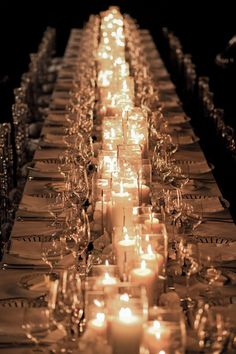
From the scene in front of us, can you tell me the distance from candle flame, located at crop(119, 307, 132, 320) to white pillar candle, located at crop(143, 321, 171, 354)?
0.05 m

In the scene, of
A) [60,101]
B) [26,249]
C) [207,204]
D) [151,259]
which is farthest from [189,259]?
[60,101]

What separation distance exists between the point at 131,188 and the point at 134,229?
686 millimetres

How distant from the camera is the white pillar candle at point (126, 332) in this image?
2.14 metres

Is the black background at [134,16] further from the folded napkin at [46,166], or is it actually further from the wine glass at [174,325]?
the wine glass at [174,325]

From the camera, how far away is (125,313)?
7.09 feet

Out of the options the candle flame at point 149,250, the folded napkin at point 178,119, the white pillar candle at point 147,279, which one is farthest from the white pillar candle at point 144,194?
the folded napkin at point 178,119

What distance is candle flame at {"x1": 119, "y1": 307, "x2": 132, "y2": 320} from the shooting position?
2.14 m

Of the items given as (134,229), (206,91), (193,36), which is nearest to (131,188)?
(134,229)

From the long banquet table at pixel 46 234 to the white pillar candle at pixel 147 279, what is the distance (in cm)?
19

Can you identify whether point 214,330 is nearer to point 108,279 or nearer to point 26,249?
point 108,279

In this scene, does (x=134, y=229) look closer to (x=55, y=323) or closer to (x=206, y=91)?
(x=55, y=323)

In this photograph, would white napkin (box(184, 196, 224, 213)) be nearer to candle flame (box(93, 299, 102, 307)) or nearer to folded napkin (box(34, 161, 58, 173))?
folded napkin (box(34, 161, 58, 173))

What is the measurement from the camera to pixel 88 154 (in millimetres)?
4445

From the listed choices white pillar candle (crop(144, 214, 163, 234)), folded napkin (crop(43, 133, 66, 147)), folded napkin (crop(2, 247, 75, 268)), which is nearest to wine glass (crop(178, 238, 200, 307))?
white pillar candle (crop(144, 214, 163, 234))
